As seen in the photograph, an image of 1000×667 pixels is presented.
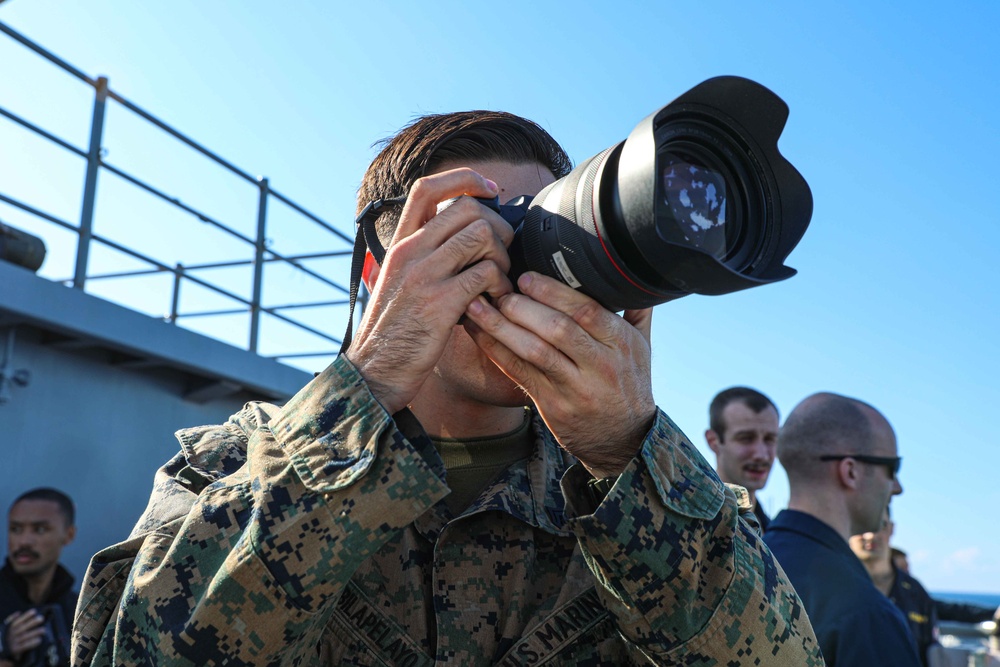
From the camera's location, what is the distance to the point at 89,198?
14.2 ft

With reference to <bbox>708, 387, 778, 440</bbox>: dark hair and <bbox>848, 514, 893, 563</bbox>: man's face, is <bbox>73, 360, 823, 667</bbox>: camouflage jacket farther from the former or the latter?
<bbox>848, 514, 893, 563</bbox>: man's face

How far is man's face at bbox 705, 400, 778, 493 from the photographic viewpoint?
395 cm

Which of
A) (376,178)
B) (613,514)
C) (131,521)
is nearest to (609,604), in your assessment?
(613,514)

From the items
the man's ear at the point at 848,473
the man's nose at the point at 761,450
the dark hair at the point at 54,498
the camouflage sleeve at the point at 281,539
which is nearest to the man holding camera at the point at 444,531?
the camouflage sleeve at the point at 281,539

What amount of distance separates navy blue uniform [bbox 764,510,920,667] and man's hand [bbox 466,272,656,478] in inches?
55.0

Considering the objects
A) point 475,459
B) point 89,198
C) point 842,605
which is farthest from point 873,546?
point 89,198

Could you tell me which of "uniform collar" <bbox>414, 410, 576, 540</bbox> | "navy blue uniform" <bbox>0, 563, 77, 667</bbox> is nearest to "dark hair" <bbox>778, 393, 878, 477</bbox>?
"uniform collar" <bbox>414, 410, 576, 540</bbox>

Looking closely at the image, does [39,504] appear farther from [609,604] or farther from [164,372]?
[609,604]

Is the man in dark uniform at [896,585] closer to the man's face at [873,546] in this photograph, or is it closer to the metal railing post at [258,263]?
the man's face at [873,546]

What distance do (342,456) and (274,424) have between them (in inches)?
5.0

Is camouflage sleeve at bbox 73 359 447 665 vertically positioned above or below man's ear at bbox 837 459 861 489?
below

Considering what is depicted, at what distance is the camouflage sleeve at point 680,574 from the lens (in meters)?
1.08

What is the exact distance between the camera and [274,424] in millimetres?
1146

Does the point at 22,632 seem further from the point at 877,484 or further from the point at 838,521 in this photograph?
the point at 877,484
